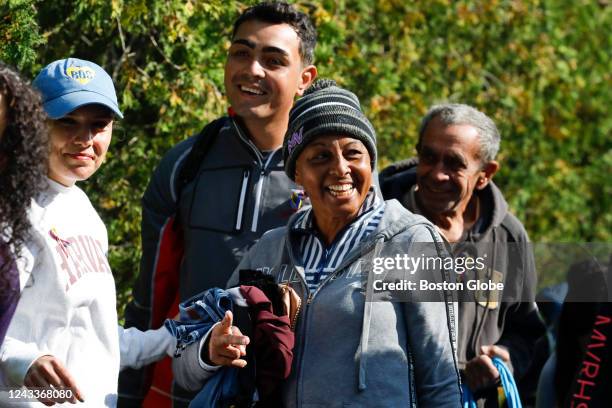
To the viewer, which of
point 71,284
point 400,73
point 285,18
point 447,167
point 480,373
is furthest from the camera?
point 400,73

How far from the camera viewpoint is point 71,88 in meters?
3.95

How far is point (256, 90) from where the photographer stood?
4.89 metres

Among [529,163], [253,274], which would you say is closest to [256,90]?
[253,274]

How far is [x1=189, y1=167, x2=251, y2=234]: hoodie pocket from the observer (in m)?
4.76

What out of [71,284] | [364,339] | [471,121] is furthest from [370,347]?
[471,121]

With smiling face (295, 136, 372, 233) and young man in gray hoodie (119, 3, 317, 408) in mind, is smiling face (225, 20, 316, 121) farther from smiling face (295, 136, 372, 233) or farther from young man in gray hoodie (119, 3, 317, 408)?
smiling face (295, 136, 372, 233)

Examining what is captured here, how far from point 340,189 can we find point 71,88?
→ 91 cm

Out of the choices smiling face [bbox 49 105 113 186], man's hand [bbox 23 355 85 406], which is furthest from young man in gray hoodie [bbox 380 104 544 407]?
man's hand [bbox 23 355 85 406]

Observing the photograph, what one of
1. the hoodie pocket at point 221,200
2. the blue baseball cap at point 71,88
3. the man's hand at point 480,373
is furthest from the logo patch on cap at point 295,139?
the man's hand at point 480,373

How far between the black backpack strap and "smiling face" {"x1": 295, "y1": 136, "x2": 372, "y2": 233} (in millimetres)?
889

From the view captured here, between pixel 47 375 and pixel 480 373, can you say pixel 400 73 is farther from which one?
pixel 47 375

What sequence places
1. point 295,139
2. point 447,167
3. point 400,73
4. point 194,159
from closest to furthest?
point 295,139, point 194,159, point 447,167, point 400,73

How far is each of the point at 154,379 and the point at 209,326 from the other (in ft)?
3.67

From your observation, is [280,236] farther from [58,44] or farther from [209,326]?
[58,44]
